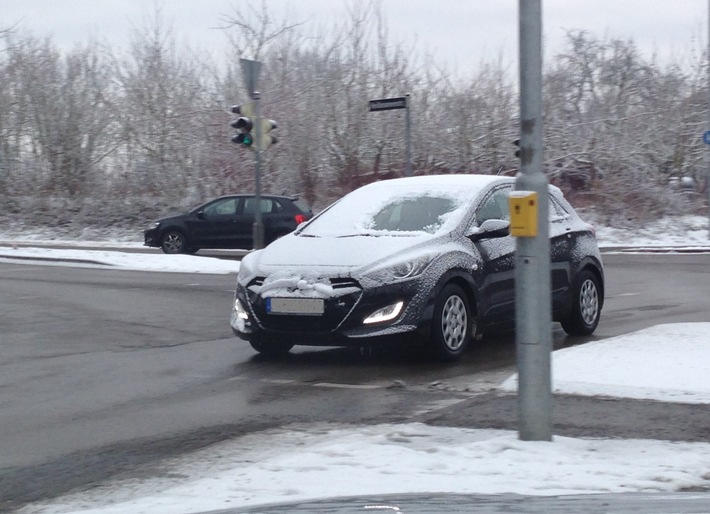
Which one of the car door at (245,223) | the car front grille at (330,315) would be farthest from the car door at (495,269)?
the car door at (245,223)

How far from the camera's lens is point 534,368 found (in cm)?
624

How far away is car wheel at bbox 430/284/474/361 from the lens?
9664mm

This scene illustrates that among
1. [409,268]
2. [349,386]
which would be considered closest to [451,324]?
[409,268]

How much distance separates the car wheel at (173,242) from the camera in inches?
1131

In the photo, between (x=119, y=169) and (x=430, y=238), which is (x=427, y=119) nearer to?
(x=119, y=169)

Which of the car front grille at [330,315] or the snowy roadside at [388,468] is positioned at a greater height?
the car front grille at [330,315]

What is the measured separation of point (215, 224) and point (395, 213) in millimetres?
18376

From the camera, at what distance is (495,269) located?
10516mm

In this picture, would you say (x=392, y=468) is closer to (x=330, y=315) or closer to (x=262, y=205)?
(x=330, y=315)

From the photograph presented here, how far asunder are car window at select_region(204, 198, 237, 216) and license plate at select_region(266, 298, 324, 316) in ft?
62.6

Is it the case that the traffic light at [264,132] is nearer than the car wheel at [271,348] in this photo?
No

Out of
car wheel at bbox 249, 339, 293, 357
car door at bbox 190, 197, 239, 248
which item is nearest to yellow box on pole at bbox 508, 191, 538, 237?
car wheel at bbox 249, 339, 293, 357

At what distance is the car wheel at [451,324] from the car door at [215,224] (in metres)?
18.7

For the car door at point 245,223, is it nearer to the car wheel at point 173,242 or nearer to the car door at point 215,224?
the car door at point 215,224
